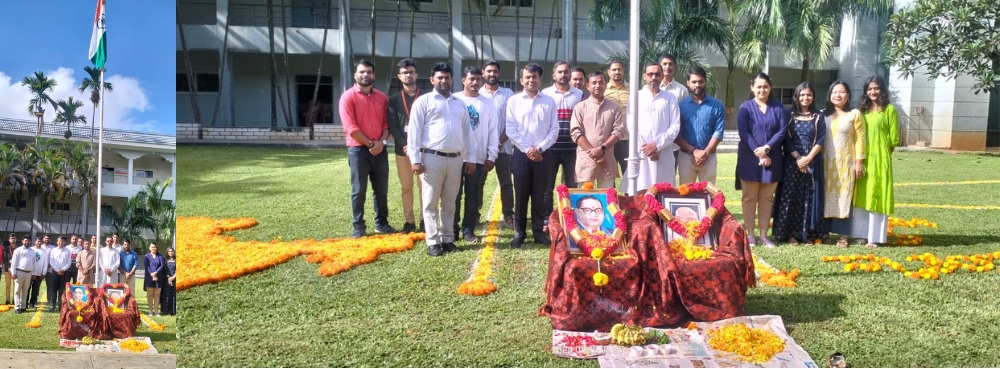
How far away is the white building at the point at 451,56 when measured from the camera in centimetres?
452

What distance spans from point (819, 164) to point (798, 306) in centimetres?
163

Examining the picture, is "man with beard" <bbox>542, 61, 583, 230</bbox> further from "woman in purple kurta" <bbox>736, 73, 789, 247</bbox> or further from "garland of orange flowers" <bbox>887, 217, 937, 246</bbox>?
"garland of orange flowers" <bbox>887, 217, 937, 246</bbox>

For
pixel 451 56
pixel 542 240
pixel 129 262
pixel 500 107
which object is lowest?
pixel 129 262

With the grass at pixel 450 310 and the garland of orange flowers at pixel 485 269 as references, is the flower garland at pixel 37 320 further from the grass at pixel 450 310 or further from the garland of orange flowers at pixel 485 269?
the garland of orange flowers at pixel 485 269

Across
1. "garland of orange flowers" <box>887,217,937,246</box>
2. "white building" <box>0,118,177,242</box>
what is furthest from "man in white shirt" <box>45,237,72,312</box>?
"garland of orange flowers" <box>887,217,937,246</box>

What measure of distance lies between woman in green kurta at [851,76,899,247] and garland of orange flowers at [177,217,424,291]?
263 cm

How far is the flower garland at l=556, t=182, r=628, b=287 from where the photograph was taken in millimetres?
3137

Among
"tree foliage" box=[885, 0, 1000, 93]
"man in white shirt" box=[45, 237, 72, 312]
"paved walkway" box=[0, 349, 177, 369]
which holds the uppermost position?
"tree foliage" box=[885, 0, 1000, 93]

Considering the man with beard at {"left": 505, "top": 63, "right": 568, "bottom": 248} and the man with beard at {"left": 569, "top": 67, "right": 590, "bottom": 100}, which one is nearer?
the man with beard at {"left": 505, "top": 63, "right": 568, "bottom": 248}

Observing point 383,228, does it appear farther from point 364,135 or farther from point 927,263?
point 927,263

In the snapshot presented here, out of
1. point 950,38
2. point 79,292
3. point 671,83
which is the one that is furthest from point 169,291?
point 950,38

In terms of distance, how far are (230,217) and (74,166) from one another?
39.2 inches

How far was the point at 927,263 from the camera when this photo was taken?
4.20 meters

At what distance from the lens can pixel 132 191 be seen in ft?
14.5
